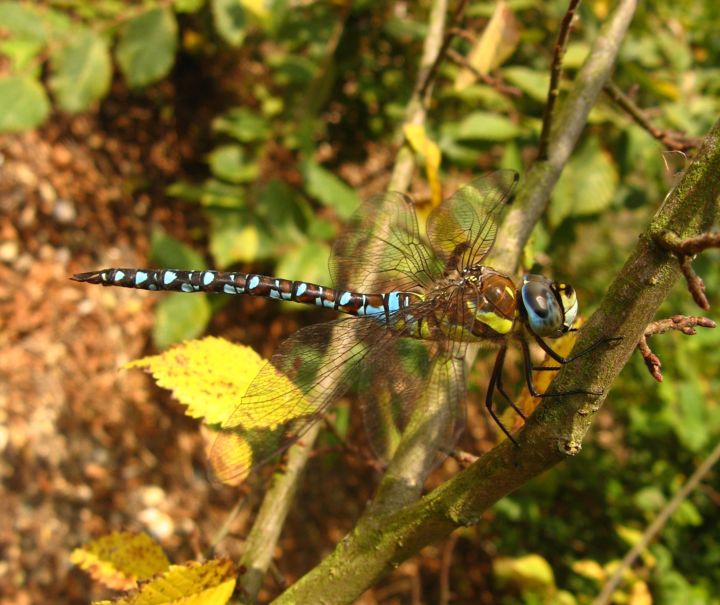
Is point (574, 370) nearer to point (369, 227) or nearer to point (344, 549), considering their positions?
point (344, 549)

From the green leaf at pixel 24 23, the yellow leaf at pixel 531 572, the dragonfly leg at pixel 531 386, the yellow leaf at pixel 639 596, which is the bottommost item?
the yellow leaf at pixel 531 572

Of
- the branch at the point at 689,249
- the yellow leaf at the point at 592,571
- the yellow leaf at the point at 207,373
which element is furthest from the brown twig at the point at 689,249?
the yellow leaf at the point at 592,571

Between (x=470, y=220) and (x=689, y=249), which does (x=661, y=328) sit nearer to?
(x=689, y=249)

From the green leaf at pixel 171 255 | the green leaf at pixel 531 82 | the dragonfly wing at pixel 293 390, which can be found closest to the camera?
Result: the dragonfly wing at pixel 293 390

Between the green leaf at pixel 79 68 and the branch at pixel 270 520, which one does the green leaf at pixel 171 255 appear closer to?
the green leaf at pixel 79 68

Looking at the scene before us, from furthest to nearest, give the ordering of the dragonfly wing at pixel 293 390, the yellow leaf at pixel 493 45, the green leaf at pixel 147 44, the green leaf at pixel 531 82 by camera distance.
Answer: the green leaf at pixel 147 44 < the green leaf at pixel 531 82 < the yellow leaf at pixel 493 45 < the dragonfly wing at pixel 293 390

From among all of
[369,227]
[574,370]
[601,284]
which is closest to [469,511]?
[574,370]

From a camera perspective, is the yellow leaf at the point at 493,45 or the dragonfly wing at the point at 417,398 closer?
the dragonfly wing at the point at 417,398

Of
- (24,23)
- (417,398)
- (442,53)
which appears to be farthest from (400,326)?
(24,23)
